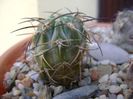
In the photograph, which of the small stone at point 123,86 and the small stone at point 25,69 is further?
the small stone at point 25,69

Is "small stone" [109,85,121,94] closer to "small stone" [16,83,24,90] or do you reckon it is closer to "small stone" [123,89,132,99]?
"small stone" [123,89,132,99]

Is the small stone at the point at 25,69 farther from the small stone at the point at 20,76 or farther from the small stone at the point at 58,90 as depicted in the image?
the small stone at the point at 58,90

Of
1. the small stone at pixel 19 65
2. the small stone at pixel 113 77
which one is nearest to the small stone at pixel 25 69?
the small stone at pixel 19 65

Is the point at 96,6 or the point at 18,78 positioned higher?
the point at 96,6

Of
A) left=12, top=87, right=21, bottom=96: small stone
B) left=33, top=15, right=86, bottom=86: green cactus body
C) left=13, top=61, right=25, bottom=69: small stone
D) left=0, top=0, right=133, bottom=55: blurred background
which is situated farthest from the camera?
left=0, top=0, right=133, bottom=55: blurred background

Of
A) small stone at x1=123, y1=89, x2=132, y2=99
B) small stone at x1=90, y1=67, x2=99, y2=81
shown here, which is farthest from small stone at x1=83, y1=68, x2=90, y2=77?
small stone at x1=123, y1=89, x2=132, y2=99

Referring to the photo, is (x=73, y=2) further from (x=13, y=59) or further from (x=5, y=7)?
(x=13, y=59)

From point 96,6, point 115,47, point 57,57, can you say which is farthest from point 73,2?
point 57,57
